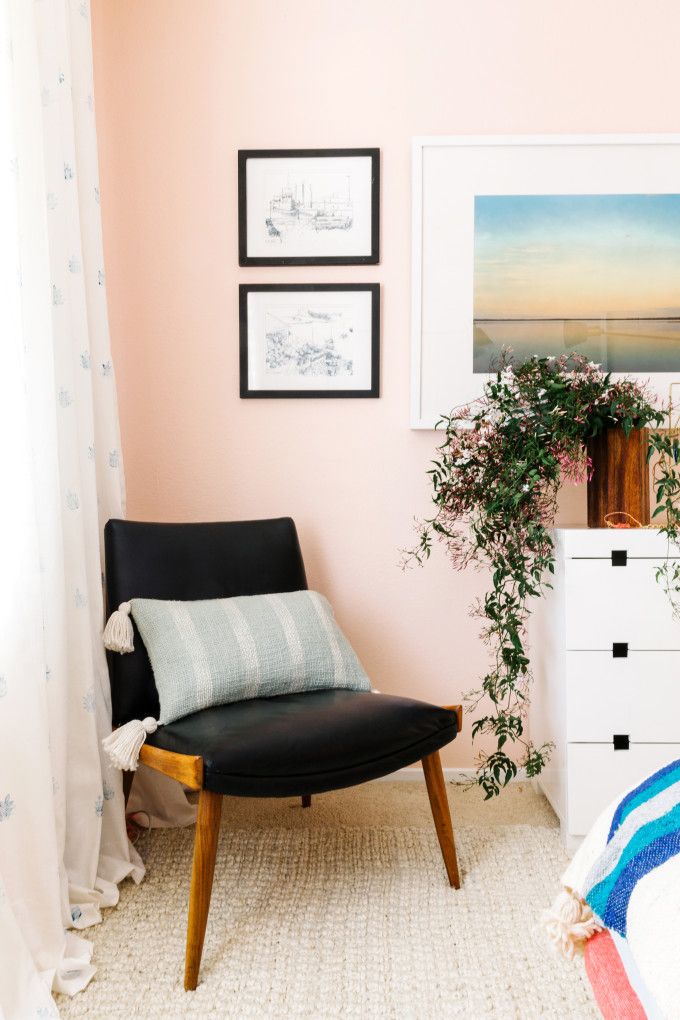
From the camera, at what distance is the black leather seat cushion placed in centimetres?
159

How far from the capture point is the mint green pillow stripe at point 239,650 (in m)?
1.86

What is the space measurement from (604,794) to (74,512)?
4.75 ft

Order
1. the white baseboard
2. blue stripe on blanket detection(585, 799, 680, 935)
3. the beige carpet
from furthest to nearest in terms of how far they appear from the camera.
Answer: the white baseboard → the beige carpet → blue stripe on blanket detection(585, 799, 680, 935)

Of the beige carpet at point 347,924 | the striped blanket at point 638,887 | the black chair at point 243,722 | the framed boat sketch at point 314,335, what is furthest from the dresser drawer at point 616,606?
the striped blanket at point 638,887

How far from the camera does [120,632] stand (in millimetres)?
1963

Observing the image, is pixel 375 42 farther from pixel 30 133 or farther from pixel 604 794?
pixel 604 794

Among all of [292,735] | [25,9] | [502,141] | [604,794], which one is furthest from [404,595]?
[25,9]

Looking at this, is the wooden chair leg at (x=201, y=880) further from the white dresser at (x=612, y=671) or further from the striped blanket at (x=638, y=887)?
the white dresser at (x=612, y=671)

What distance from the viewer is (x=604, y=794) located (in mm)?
2094

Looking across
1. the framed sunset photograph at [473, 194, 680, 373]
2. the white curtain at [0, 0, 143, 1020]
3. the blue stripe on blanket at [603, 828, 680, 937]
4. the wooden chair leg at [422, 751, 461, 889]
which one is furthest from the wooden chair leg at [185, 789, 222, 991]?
the framed sunset photograph at [473, 194, 680, 373]

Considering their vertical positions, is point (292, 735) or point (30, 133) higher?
point (30, 133)

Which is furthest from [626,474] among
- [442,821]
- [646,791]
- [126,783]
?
[126,783]

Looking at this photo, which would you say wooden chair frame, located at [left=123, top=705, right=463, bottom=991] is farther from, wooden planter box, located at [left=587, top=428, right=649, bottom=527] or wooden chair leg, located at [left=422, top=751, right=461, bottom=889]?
wooden planter box, located at [left=587, top=428, right=649, bottom=527]

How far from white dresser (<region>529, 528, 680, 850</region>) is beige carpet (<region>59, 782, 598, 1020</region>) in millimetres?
223
